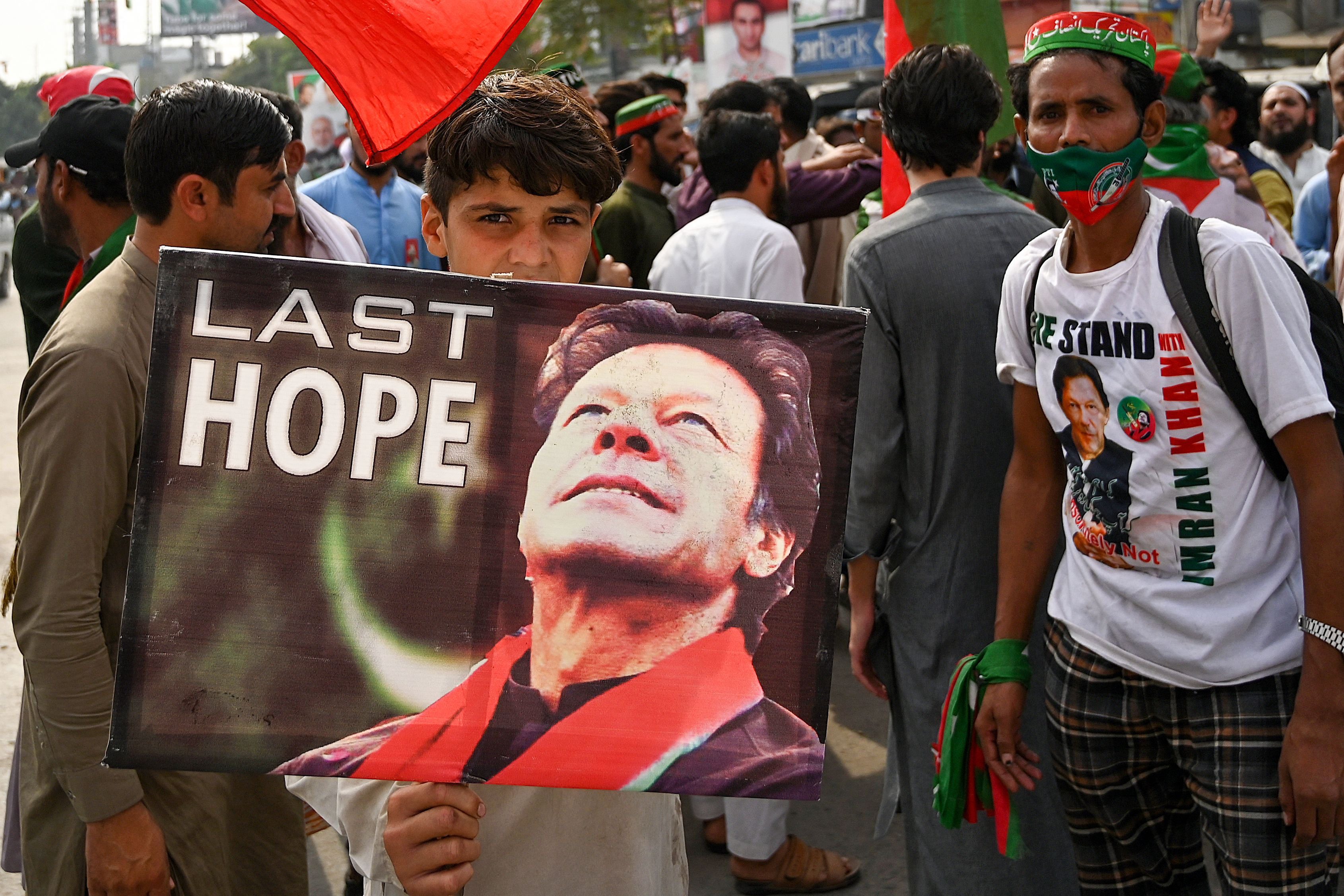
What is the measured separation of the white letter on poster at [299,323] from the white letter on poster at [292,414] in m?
0.04

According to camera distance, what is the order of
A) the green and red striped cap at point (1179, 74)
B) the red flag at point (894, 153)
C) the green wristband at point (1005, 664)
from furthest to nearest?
the green and red striped cap at point (1179, 74), the red flag at point (894, 153), the green wristband at point (1005, 664)

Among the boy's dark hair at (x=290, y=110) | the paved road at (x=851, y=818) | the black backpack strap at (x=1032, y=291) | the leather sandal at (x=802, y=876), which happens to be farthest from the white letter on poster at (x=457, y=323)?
the leather sandal at (x=802, y=876)

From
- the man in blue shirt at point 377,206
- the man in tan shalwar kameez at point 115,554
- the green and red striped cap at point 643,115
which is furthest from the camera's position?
the green and red striped cap at point 643,115

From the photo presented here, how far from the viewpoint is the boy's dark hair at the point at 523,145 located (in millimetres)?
1742

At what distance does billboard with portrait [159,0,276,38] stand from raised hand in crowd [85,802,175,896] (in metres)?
81.8

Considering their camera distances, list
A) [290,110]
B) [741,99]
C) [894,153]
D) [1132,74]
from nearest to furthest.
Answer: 1. [1132,74]
2. [894,153]
3. [290,110]
4. [741,99]

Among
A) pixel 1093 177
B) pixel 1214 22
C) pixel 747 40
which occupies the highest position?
pixel 747 40

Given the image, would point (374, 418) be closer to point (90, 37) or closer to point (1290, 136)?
point (1290, 136)

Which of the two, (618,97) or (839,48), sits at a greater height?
(839,48)

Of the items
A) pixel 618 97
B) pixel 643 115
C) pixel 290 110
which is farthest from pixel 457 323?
pixel 618 97

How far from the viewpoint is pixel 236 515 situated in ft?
4.57

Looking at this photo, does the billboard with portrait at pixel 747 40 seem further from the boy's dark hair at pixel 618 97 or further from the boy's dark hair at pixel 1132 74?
the boy's dark hair at pixel 1132 74

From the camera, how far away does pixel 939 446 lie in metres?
2.88

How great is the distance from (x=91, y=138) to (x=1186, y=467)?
252 cm
